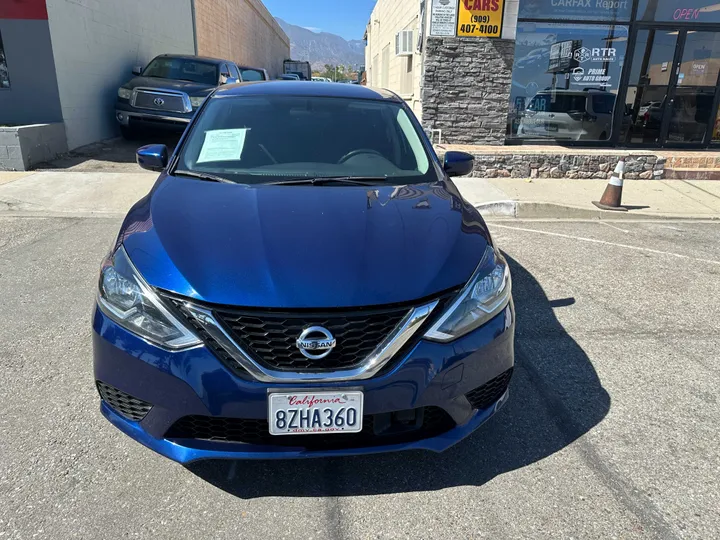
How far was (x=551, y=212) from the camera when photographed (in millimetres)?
7461

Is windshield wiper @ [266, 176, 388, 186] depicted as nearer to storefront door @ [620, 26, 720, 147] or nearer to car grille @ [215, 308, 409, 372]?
car grille @ [215, 308, 409, 372]

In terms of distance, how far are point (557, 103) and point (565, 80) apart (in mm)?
468

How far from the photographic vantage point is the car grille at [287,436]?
1999 millimetres

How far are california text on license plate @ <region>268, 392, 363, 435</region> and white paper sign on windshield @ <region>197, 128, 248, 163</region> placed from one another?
171cm

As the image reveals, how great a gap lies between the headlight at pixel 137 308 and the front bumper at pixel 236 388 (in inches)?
1.4

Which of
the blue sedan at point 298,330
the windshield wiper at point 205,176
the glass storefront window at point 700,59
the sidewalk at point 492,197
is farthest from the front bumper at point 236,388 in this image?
the glass storefront window at point 700,59

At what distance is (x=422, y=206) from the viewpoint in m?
2.67

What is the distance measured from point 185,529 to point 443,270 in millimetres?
1410

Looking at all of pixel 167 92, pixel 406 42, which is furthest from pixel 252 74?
pixel 167 92

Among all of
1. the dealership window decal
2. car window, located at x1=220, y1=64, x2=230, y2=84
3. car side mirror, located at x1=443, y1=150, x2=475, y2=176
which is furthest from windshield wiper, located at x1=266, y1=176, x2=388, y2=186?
car window, located at x1=220, y1=64, x2=230, y2=84

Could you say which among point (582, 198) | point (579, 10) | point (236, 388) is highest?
point (579, 10)

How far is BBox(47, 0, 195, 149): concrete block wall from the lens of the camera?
951cm

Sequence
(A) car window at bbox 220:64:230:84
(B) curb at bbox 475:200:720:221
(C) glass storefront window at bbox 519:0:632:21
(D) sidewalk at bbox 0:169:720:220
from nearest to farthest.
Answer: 1. (D) sidewalk at bbox 0:169:720:220
2. (B) curb at bbox 475:200:720:221
3. (C) glass storefront window at bbox 519:0:632:21
4. (A) car window at bbox 220:64:230:84

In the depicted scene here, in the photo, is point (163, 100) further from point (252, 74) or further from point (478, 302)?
point (478, 302)
